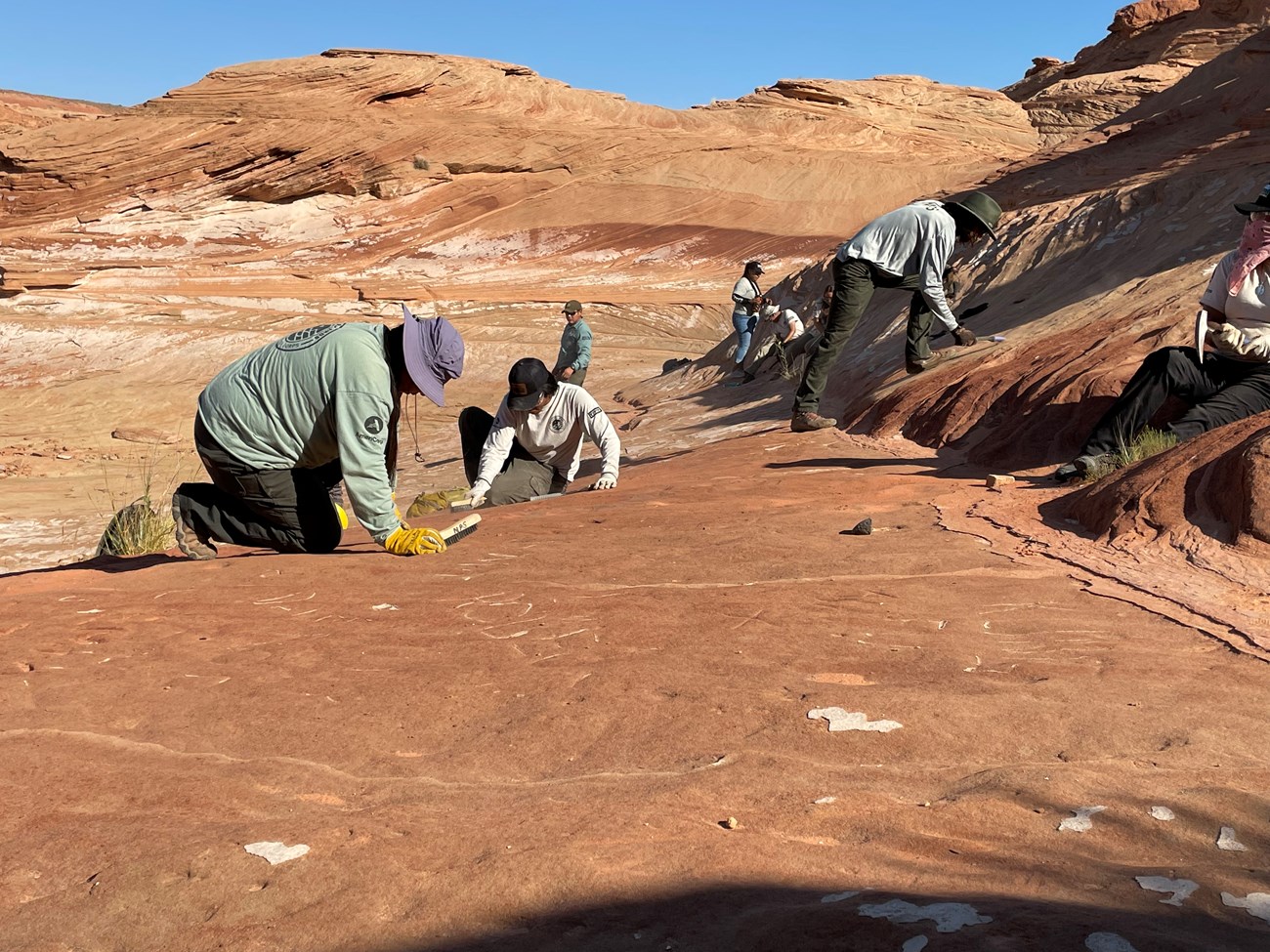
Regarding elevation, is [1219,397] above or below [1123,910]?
above

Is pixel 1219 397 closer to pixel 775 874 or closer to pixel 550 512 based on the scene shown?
pixel 550 512

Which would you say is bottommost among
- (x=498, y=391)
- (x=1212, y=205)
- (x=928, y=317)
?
(x=498, y=391)

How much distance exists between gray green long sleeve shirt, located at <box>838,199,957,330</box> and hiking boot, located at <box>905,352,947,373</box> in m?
0.73

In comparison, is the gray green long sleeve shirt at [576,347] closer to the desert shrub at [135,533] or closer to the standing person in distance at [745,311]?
Answer: the standing person in distance at [745,311]

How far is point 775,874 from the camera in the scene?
2332 mm

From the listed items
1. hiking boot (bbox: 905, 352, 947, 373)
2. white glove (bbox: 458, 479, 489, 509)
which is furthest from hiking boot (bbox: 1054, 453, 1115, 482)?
white glove (bbox: 458, 479, 489, 509)

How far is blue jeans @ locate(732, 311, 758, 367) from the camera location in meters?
15.7

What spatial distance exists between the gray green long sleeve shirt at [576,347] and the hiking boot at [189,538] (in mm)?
7416

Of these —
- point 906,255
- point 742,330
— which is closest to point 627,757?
point 906,255

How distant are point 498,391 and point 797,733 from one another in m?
17.0

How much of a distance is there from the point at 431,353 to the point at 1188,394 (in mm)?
3958

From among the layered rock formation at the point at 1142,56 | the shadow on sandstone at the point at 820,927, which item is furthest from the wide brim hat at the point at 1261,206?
the layered rock formation at the point at 1142,56

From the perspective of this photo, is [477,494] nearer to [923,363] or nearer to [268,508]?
[268,508]

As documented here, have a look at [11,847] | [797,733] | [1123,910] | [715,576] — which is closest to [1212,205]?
[715,576]
